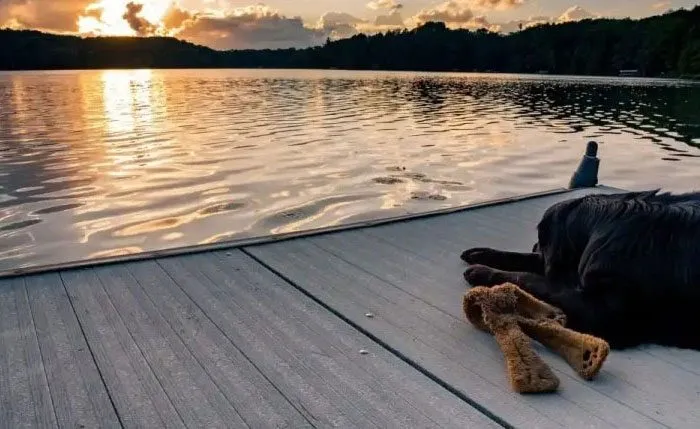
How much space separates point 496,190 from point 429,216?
17.2ft

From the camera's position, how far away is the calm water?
812 cm

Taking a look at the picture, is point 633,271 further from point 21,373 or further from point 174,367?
point 21,373

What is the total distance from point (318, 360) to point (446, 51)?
141 meters

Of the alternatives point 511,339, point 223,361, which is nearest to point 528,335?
point 511,339

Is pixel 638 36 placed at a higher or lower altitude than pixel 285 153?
higher

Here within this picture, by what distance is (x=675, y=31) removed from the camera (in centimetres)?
8438

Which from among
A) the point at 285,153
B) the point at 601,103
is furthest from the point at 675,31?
the point at 285,153

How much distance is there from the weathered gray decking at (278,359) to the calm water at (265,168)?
3.51m

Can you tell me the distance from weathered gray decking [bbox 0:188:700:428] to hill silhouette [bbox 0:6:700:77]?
88874 mm

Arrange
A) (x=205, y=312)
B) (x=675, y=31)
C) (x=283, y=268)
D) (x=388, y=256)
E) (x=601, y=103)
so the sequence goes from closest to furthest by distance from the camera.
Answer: (x=205, y=312) < (x=283, y=268) < (x=388, y=256) < (x=601, y=103) < (x=675, y=31)

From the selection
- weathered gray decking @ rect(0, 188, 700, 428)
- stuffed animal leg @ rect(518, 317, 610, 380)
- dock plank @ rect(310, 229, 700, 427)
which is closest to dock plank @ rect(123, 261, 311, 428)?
weathered gray decking @ rect(0, 188, 700, 428)

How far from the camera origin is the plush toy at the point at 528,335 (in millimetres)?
2764

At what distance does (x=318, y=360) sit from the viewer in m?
2.97

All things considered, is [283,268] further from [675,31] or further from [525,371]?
[675,31]
